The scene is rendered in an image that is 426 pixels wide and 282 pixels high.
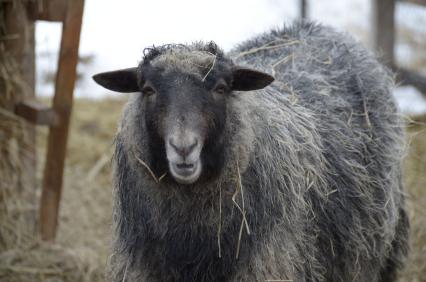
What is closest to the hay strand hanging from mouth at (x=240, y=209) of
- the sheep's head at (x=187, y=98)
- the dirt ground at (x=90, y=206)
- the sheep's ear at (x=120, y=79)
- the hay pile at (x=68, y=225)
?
the sheep's head at (x=187, y=98)

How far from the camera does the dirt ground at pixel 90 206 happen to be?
5656 millimetres

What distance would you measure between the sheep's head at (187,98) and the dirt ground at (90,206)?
3.74 feet

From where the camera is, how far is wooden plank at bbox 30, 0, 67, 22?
546 centimetres

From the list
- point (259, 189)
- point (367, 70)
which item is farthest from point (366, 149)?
point (259, 189)

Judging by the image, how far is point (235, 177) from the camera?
12.3 feet

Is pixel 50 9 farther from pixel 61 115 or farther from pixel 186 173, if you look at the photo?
pixel 186 173

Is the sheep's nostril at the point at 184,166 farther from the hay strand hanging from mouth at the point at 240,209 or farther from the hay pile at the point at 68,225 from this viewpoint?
the hay pile at the point at 68,225

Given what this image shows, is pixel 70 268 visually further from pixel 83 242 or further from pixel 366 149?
pixel 366 149

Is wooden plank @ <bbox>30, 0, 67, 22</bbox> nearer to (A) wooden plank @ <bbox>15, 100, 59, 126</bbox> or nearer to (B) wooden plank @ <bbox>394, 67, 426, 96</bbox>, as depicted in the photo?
(A) wooden plank @ <bbox>15, 100, 59, 126</bbox>

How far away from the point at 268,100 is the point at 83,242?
3.11 meters

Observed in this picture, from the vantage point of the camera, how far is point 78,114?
→ 10211 mm

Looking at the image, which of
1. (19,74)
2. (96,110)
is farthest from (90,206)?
(96,110)

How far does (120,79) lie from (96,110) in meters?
6.78

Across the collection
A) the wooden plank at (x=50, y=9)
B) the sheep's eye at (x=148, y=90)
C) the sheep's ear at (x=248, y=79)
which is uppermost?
the wooden plank at (x=50, y=9)
